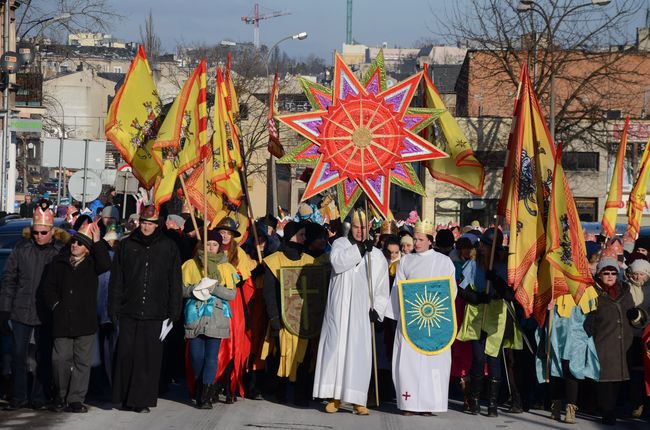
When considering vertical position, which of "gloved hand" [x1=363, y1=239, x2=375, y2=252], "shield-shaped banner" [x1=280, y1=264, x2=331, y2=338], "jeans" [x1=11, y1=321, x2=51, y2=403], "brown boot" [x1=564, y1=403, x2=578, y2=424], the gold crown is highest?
the gold crown

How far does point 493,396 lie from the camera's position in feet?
38.8

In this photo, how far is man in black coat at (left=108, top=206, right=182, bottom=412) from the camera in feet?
38.0

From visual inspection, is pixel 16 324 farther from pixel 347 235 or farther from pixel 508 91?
pixel 508 91

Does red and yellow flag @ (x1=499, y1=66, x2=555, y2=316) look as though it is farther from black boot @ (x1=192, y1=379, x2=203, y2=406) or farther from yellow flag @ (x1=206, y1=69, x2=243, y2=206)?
yellow flag @ (x1=206, y1=69, x2=243, y2=206)

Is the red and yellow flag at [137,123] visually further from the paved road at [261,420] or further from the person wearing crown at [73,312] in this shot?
the paved road at [261,420]

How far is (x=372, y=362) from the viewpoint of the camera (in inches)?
497

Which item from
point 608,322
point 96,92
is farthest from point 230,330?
point 96,92

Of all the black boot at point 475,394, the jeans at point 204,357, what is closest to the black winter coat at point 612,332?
the black boot at point 475,394

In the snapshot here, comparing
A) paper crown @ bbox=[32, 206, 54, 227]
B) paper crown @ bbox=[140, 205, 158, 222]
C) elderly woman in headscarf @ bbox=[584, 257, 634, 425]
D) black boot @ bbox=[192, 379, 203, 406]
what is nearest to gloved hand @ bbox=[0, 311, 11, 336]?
paper crown @ bbox=[32, 206, 54, 227]

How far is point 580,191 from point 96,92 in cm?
4987

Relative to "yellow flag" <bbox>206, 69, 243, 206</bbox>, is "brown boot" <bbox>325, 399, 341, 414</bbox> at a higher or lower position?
lower

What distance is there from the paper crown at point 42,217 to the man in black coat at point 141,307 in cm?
69

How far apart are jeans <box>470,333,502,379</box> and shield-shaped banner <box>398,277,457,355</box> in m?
0.31

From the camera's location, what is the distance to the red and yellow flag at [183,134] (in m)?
13.0
